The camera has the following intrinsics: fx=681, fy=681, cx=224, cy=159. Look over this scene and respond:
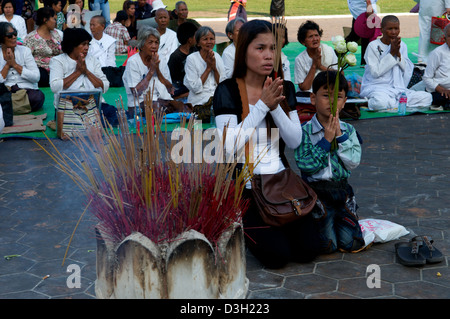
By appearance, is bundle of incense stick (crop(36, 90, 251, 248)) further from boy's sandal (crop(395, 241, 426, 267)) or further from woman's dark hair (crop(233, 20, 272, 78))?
boy's sandal (crop(395, 241, 426, 267))

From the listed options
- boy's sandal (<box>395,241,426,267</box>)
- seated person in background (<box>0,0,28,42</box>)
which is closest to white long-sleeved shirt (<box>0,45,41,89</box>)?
seated person in background (<box>0,0,28,42</box>)

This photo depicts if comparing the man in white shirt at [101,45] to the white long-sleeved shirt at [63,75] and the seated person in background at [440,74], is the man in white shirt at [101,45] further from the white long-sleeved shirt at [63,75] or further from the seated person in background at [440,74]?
the seated person in background at [440,74]

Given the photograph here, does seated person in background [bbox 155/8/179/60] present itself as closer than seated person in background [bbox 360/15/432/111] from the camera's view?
No

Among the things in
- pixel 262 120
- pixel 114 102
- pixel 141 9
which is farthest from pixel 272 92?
pixel 141 9

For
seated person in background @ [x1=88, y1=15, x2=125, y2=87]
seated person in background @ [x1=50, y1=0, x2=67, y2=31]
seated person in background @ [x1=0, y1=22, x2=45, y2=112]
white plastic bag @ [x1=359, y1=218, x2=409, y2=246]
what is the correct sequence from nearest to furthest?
white plastic bag @ [x1=359, y1=218, x2=409, y2=246] → seated person in background @ [x1=0, y1=22, x2=45, y2=112] → seated person in background @ [x1=88, y1=15, x2=125, y2=87] → seated person in background @ [x1=50, y1=0, x2=67, y2=31]

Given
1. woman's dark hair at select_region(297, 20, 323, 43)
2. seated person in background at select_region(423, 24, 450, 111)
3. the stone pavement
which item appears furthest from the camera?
seated person in background at select_region(423, 24, 450, 111)

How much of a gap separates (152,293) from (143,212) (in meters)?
0.33

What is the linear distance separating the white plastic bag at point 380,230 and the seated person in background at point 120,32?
9.27 meters

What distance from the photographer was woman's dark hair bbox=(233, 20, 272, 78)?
3.89 meters

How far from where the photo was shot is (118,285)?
9.14 ft

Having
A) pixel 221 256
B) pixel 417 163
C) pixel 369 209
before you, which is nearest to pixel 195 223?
pixel 221 256

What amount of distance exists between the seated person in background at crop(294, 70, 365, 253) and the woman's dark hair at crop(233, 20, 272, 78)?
49cm

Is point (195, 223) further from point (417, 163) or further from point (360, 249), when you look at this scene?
point (417, 163)
